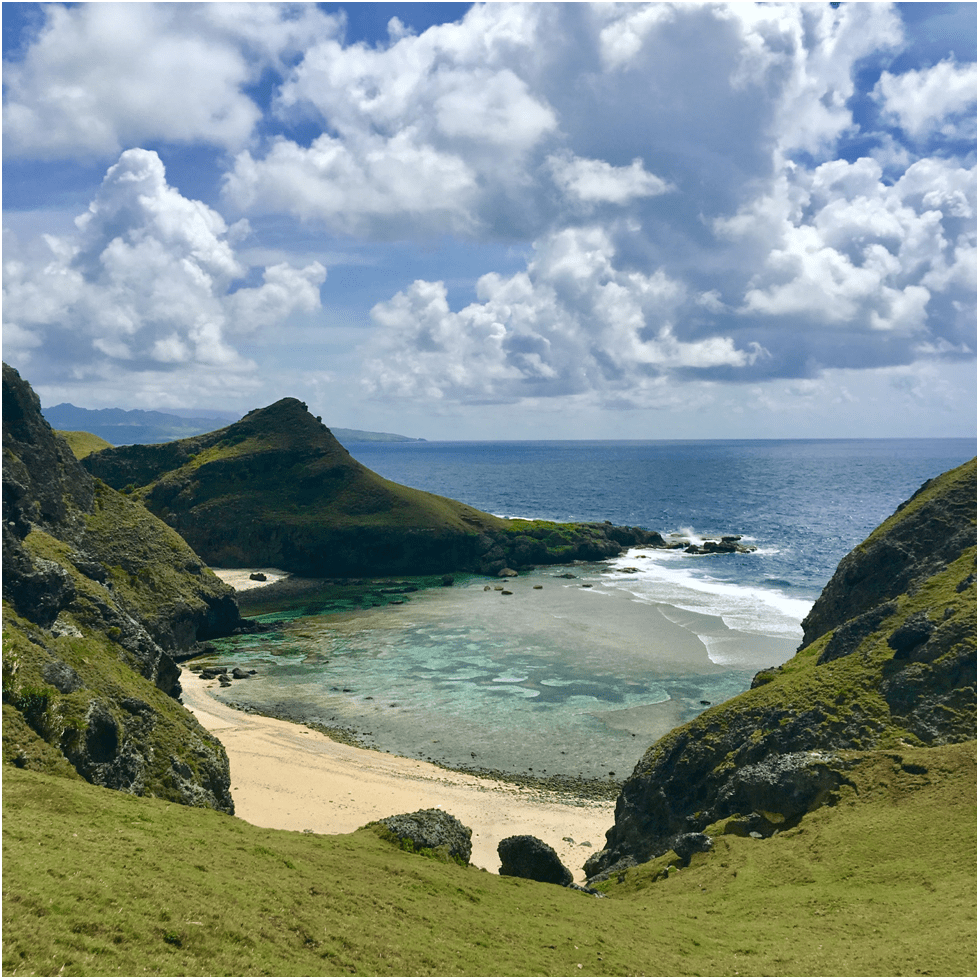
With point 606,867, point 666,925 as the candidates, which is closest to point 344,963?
point 666,925

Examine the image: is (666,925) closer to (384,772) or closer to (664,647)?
(384,772)

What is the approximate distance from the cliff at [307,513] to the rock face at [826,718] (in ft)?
321

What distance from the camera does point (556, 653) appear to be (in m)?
80.8

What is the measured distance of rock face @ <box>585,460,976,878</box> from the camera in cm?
3131

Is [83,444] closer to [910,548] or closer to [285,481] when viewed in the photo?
[285,481]

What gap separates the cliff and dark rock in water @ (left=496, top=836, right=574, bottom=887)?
104 metres

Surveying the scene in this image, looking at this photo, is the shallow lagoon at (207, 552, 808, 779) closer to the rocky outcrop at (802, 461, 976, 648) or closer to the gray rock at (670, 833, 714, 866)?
the rocky outcrop at (802, 461, 976, 648)

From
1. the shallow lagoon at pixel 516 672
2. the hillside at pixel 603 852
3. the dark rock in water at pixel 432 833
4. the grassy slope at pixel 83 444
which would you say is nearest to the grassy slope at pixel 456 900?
the hillside at pixel 603 852

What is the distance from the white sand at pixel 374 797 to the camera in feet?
138

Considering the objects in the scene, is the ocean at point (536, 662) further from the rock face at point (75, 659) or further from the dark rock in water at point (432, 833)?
the dark rock in water at point (432, 833)

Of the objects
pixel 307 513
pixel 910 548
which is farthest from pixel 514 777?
pixel 307 513

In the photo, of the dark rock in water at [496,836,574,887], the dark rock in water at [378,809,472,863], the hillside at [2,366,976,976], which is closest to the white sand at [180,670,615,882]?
the hillside at [2,366,976,976]

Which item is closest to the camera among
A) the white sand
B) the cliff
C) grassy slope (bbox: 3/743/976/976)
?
grassy slope (bbox: 3/743/976/976)

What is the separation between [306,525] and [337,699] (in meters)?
77.1
